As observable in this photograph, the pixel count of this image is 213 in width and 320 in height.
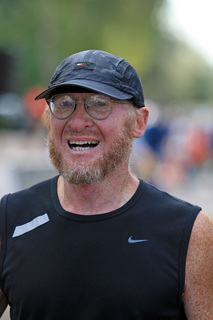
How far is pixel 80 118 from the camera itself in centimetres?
220

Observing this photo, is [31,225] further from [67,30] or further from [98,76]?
[67,30]

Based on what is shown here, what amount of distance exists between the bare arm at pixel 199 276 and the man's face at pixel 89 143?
0.48m

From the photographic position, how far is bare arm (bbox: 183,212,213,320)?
2059mm

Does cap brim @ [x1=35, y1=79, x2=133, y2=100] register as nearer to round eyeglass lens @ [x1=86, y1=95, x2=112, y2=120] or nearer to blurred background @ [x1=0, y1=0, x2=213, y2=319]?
round eyeglass lens @ [x1=86, y1=95, x2=112, y2=120]

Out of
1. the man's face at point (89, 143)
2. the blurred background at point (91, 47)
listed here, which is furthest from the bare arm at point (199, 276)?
the blurred background at point (91, 47)

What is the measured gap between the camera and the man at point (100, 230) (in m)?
2.05

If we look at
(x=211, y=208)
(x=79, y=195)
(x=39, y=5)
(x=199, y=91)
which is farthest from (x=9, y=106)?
(x=199, y=91)

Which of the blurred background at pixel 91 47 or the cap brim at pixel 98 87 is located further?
the blurred background at pixel 91 47

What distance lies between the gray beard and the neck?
0.07 metres

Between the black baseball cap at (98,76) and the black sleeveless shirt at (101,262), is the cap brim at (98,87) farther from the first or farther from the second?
the black sleeveless shirt at (101,262)

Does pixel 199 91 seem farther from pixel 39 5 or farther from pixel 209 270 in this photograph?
pixel 209 270

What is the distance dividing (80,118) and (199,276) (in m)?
0.82

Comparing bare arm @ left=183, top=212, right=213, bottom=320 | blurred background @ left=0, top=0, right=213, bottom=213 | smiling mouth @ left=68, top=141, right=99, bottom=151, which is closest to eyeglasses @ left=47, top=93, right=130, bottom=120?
smiling mouth @ left=68, top=141, right=99, bottom=151

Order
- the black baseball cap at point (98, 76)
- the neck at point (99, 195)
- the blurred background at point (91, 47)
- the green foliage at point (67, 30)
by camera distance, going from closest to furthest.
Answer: the black baseball cap at point (98, 76) < the neck at point (99, 195) < the blurred background at point (91, 47) < the green foliage at point (67, 30)
